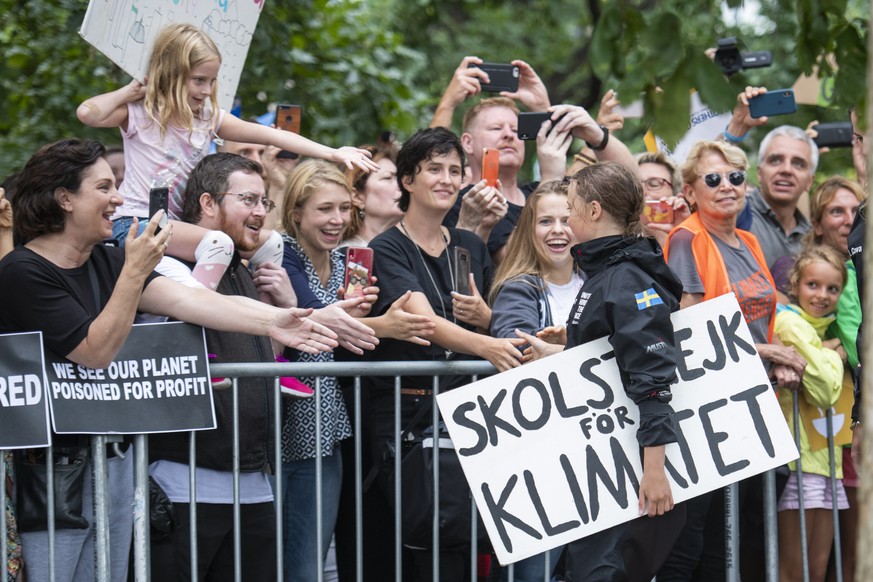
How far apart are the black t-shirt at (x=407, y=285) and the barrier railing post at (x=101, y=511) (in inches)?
49.9

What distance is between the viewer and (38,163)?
4.75 m

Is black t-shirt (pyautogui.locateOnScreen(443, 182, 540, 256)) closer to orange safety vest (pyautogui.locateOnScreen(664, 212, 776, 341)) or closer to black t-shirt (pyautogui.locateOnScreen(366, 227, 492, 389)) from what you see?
black t-shirt (pyautogui.locateOnScreen(366, 227, 492, 389))

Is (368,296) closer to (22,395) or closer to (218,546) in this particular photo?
(218,546)

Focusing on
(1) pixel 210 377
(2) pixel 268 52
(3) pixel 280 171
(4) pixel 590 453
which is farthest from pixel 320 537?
(2) pixel 268 52

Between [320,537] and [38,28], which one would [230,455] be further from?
[38,28]

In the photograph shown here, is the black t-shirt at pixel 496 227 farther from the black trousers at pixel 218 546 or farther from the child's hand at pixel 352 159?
the black trousers at pixel 218 546

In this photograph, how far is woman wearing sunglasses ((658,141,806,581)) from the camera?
5328mm

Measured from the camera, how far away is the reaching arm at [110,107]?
528 centimetres

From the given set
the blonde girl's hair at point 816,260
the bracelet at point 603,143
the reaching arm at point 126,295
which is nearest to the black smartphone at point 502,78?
the bracelet at point 603,143

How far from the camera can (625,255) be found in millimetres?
4641

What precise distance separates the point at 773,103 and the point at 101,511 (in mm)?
4167

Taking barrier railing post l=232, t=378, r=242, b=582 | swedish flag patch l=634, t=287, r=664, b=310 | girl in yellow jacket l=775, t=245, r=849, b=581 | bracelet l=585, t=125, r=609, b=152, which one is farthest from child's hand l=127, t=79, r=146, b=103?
girl in yellow jacket l=775, t=245, r=849, b=581

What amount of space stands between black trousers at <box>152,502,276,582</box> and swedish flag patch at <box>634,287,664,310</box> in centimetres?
175

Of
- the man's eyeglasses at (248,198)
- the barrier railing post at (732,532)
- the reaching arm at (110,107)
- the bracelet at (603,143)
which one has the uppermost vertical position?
the reaching arm at (110,107)
